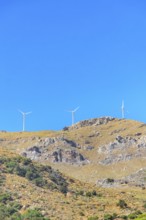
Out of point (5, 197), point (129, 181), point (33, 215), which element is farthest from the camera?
point (129, 181)

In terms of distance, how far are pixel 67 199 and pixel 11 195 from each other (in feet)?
37.8

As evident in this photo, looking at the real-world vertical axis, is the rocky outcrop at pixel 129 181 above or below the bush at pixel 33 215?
above

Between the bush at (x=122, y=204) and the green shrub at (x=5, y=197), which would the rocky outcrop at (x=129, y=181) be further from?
the green shrub at (x=5, y=197)

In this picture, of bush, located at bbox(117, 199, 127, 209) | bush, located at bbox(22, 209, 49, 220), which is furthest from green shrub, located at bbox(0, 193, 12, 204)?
bush, located at bbox(117, 199, 127, 209)

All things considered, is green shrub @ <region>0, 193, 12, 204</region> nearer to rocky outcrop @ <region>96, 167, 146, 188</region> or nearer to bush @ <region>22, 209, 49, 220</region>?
bush @ <region>22, 209, 49, 220</region>

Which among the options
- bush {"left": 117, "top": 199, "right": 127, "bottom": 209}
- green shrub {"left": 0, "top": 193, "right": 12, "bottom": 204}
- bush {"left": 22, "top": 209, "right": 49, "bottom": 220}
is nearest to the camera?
bush {"left": 22, "top": 209, "right": 49, "bottom": 220}

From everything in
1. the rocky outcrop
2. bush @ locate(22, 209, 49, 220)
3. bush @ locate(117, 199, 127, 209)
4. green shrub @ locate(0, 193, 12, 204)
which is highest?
the rocky outcrop

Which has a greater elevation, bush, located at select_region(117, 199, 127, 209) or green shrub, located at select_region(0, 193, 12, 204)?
green shrub, located at select_region(0, 193, 12, 204)

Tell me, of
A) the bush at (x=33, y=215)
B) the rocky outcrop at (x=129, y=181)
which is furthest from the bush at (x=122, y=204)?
the rocky outcrop at (x=129, y=181)

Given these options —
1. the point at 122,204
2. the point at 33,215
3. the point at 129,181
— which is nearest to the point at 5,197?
the point at 33,215

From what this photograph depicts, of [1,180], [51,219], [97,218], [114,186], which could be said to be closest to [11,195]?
Result: [1,180]

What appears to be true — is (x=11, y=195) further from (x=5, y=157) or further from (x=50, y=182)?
(x=5, y=157)

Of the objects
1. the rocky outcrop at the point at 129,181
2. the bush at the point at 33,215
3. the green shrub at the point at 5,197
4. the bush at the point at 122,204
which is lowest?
the bush at the point at 33,215

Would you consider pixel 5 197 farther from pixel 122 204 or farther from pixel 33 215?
pixel 122 204
